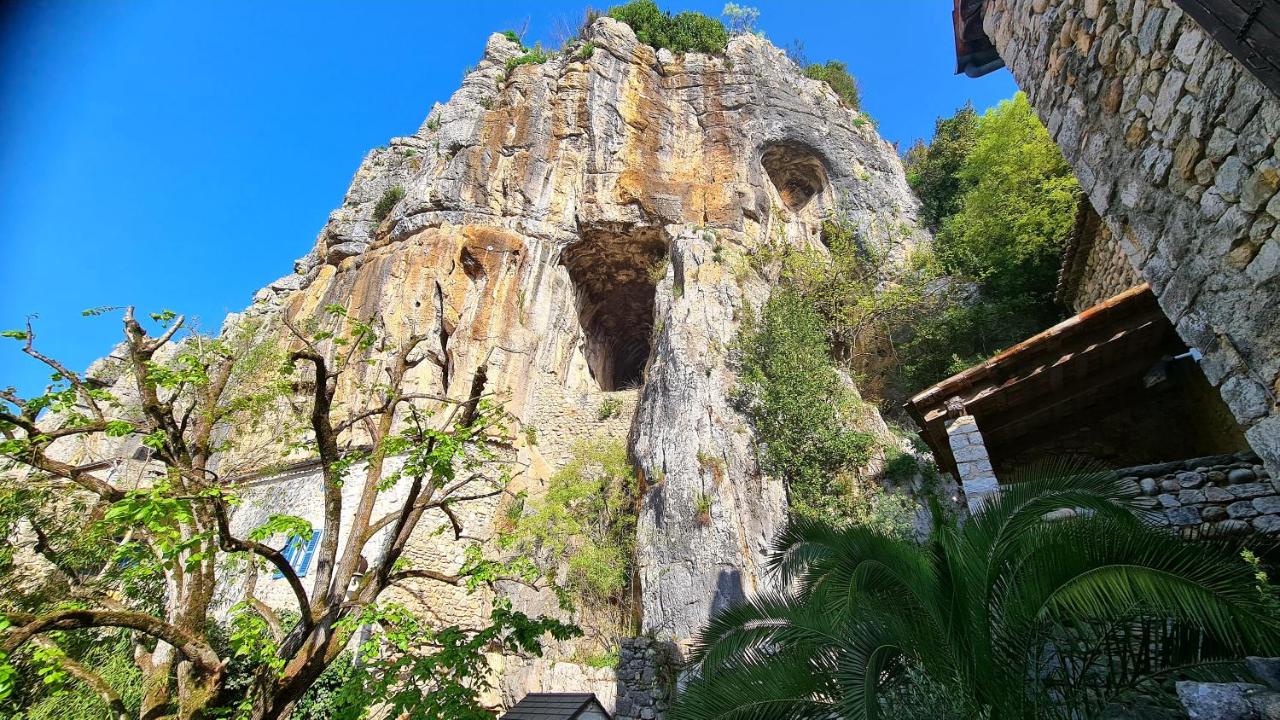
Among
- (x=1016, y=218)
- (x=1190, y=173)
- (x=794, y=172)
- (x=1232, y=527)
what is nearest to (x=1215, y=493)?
(x=1232, y=527)

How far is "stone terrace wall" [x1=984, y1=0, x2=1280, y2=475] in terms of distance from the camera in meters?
2.78

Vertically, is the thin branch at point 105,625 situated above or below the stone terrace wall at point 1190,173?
below

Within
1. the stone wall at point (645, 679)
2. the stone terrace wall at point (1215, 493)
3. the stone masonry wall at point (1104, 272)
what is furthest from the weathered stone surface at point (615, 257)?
the stone terrace wall at point (1215, 493)

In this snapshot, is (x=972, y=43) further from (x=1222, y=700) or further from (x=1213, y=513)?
(x=1222, y=700)

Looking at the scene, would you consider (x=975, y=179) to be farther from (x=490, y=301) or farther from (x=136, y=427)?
(x=136, y=427)

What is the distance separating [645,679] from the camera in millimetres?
8062

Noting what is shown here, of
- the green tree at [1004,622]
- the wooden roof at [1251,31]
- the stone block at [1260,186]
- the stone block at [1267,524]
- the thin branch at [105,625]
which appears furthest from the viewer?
the stone block at [1267,524]

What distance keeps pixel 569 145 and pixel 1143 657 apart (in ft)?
60.4

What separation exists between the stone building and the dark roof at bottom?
6.38 m

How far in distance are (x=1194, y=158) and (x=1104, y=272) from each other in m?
6.13

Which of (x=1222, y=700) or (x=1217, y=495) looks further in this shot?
(x=1217, y=495)

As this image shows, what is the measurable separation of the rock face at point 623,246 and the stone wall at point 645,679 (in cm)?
137

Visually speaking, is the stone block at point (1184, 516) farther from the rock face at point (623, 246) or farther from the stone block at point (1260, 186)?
the rock face at point (623, 246)

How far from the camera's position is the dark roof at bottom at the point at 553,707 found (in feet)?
21.3
